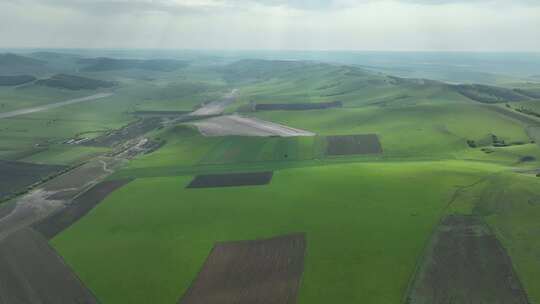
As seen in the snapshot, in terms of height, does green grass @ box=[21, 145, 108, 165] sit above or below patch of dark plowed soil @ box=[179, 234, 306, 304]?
below

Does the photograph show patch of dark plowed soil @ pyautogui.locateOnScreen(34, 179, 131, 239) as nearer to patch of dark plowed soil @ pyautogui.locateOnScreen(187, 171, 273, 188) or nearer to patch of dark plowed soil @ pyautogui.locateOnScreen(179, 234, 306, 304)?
patch of dark plowed soil @ pyautogui.locateOnScreen(187, 171, 273, 188)

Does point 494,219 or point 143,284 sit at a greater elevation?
point 494,219

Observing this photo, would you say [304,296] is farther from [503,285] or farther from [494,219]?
[494,219]

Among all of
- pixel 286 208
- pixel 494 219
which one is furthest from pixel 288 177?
pixel 494 219

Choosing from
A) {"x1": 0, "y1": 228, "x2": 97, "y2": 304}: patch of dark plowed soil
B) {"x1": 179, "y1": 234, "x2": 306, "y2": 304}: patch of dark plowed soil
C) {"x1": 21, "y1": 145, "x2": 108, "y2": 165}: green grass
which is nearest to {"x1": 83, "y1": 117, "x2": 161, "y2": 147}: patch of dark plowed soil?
{"x1": 21, "y1": 145, "x2": 108, "y2": 165}: green grass

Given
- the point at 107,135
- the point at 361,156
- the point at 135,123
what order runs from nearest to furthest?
the point at 361,156 → the point at 107,135 → the point at 135,123

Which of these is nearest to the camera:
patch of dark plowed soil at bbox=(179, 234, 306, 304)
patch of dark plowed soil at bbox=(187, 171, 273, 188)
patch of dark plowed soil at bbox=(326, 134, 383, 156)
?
patch of dark plowed soil at bbox=(179, 234, 306, 304)
